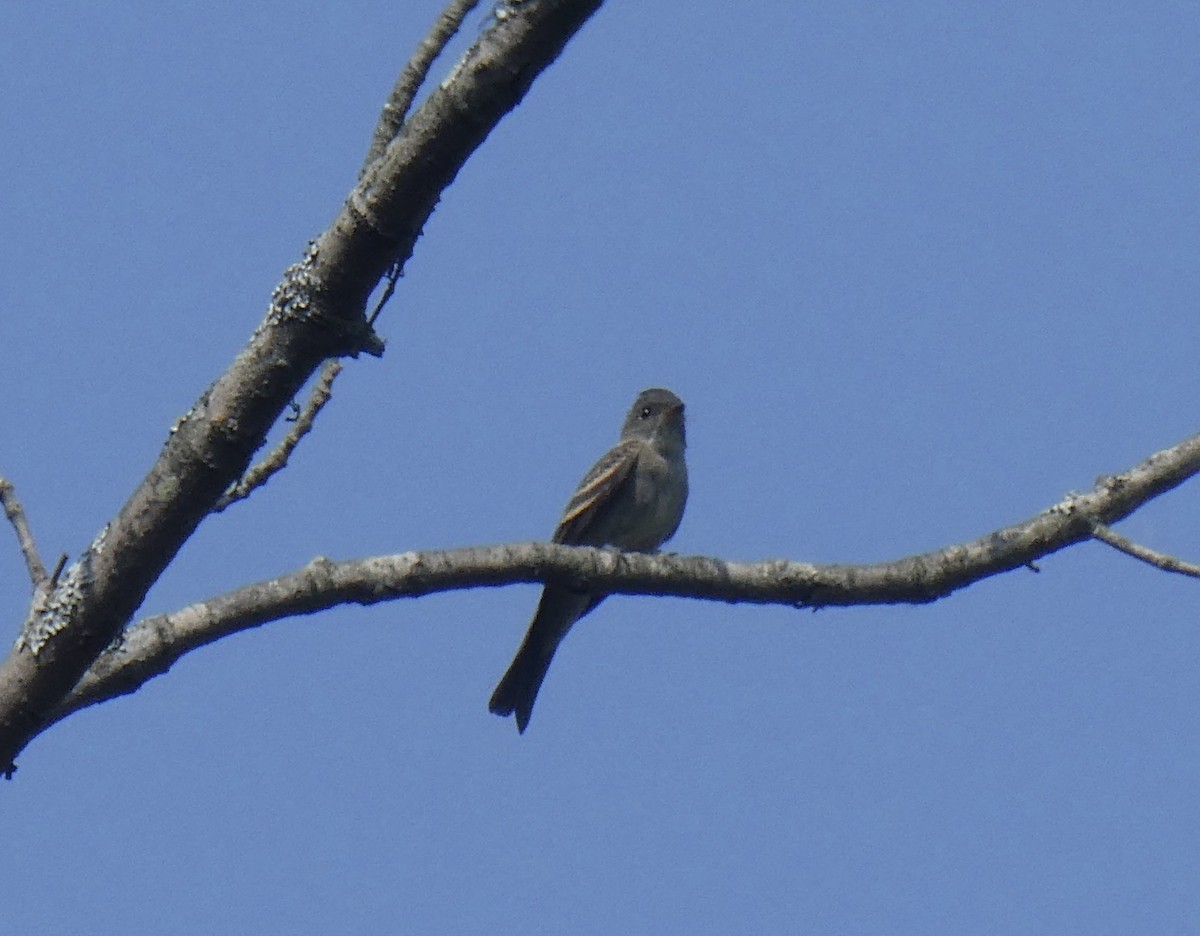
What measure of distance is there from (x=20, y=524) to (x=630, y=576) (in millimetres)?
1805

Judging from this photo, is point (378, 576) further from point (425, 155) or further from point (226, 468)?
point (425, 155)

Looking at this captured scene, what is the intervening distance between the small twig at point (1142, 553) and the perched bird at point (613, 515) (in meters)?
5.46

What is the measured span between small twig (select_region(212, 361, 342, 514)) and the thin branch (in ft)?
1.71

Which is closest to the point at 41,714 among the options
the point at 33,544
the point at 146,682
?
the point at 146,682

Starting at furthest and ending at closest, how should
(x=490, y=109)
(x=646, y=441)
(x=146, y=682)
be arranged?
1. (x=646, y=441)
2. (x=146, y=682)
3. (x=490, y=109)

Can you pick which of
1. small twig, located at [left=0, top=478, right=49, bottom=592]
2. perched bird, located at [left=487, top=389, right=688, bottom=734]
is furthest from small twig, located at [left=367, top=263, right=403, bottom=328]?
perched bird, located at [left=487, top=389, right=688, bottom=734]

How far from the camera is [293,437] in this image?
197 inches

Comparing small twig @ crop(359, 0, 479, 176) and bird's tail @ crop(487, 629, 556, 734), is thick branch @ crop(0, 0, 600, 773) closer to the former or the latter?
small twig @ crop(359, 0, 479, 176)

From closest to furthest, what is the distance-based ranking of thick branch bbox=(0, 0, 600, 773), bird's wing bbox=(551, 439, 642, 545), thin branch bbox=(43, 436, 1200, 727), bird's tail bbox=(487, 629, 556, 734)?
1. thick branch bbox=(0, 0, 600, 773)
2. thin branch bbox=(43, 436, 1200, 727)
3. bird's tail bbox=(487, 629, 556, 734)
4. bird's wing bbox=(551, 439, 642, 545)

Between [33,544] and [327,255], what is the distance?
1463 mm

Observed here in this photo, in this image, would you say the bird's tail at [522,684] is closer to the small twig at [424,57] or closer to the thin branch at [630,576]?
the thin branch at [630,576]

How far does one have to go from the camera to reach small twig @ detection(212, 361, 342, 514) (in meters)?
4.88

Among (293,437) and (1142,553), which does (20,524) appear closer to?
(293,437)

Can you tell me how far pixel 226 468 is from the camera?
388cm
